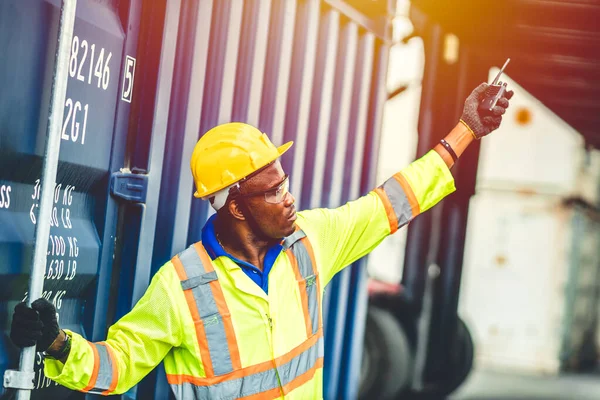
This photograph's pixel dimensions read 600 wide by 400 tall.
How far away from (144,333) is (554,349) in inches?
512

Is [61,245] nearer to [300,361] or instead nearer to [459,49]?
[300,361]

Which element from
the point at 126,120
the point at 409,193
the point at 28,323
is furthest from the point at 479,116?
the point at 28,323

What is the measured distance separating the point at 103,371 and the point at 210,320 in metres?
0.37

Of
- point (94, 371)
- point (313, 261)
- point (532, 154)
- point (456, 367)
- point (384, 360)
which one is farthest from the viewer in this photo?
point (532, 154)

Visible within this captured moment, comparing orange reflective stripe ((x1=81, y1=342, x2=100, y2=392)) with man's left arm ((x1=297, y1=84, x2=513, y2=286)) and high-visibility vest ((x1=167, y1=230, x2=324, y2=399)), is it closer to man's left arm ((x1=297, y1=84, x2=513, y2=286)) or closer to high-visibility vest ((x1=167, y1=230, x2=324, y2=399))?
high-visibility vest ((x1=167, y1=230, x2=324, y2=399))

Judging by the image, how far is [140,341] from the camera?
120 inches

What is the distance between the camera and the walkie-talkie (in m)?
3.57

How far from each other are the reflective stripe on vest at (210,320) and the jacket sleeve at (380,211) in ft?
1.73

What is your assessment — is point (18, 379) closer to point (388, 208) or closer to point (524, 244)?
point (388, 208)

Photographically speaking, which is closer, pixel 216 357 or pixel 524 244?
pixel 216 357

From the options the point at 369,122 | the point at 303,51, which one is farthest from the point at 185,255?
the point at 369,122

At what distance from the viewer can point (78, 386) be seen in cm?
289

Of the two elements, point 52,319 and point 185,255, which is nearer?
point 52,319

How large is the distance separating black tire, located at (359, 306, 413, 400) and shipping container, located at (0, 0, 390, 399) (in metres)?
4.31
